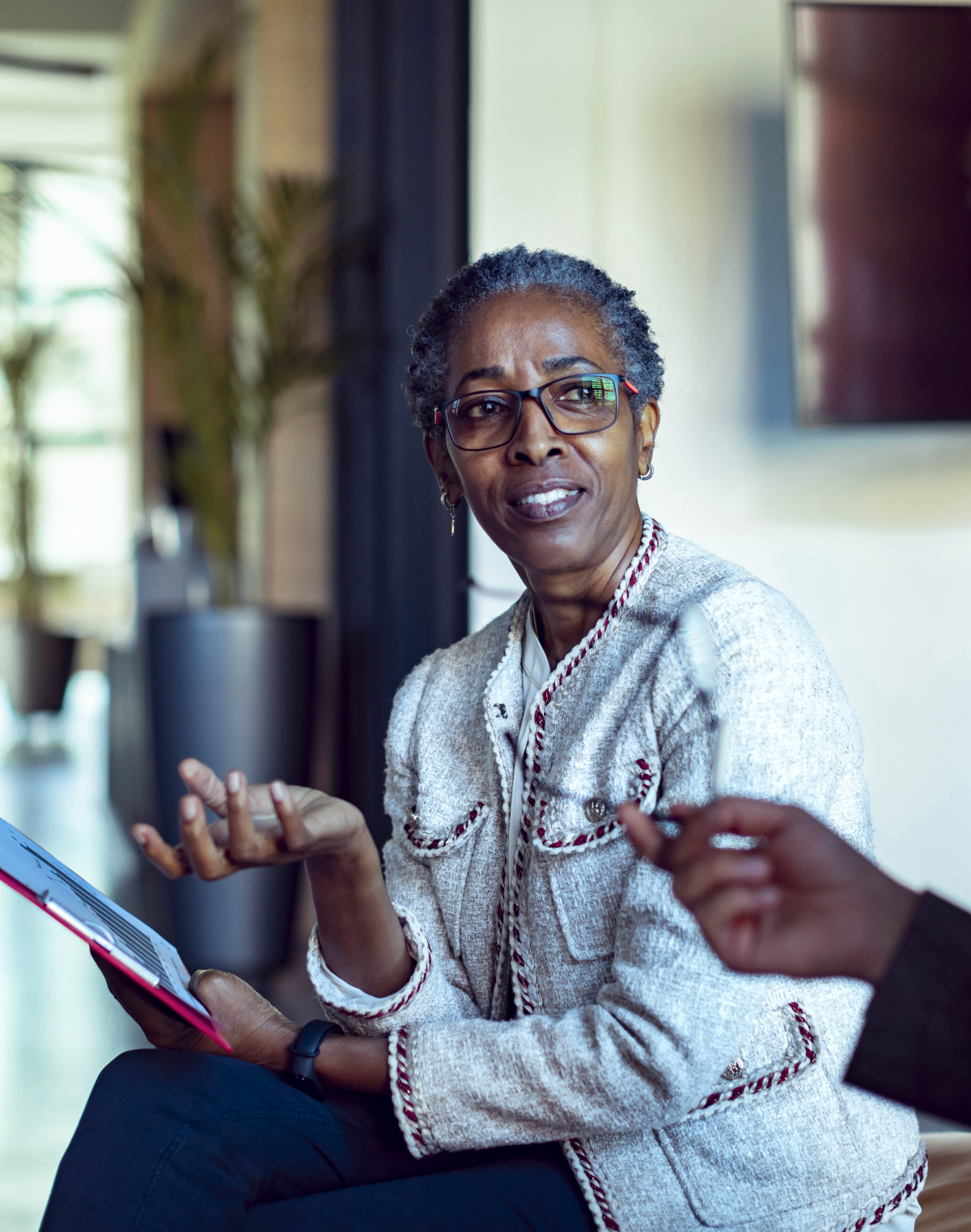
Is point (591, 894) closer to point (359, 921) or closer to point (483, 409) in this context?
point (359, 921)

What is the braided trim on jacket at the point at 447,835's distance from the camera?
128 cm

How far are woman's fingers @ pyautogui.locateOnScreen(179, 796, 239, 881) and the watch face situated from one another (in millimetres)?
331

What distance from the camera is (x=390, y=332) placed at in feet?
10.3

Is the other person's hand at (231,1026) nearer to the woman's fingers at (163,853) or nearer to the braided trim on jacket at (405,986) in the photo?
the braided trim on jacket at (405,986)

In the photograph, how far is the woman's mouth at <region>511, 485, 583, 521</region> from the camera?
126 centimetres

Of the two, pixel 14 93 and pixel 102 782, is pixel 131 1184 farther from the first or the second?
pixel 14 93

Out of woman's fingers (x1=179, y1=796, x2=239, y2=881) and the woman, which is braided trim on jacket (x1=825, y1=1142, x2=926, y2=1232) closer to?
the woman

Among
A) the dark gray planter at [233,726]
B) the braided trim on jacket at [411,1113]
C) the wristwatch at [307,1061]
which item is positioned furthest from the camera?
the dark gray planter at [233,726]

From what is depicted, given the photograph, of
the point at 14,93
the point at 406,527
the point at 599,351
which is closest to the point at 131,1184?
the point at 599,351

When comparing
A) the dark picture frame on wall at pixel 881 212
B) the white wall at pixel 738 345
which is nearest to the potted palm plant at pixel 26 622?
the white wall at pixel 738 345

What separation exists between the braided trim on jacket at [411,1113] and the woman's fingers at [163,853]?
26cm

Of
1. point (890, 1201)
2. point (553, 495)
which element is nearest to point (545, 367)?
point (553, 495)

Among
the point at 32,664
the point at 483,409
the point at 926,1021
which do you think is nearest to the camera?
the point at 926,1021

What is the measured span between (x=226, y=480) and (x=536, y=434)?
226 centimetres
